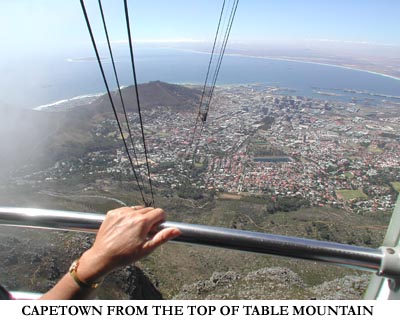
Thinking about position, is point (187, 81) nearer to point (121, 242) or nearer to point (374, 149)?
point (374, 149)

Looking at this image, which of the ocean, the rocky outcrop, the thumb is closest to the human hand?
the thumb

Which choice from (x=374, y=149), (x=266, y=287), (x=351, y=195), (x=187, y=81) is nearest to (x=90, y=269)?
(x=266, y=287)

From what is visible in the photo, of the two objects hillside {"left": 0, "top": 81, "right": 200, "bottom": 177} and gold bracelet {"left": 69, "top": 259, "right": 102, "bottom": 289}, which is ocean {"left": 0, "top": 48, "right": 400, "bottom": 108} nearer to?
hillside {"left": 0, "top": 81, "right": 200, "bottom": 177}

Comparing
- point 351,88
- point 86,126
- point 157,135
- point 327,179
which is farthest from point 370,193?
point 351,88

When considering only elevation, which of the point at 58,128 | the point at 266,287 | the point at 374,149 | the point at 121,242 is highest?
the point at 121,242

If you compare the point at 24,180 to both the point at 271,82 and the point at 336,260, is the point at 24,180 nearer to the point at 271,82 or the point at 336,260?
the point at 336,260

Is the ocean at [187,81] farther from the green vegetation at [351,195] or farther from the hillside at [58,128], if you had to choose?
the green vegetation at [351,195]

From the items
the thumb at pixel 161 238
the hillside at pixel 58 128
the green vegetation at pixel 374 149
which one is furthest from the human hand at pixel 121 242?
the green vegetation at pixel 374 149
